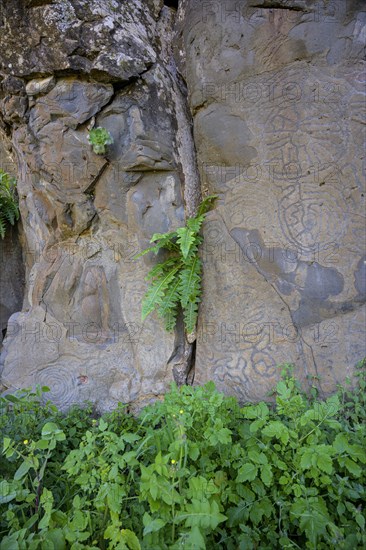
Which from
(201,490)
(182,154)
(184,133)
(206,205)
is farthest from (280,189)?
(201,490)

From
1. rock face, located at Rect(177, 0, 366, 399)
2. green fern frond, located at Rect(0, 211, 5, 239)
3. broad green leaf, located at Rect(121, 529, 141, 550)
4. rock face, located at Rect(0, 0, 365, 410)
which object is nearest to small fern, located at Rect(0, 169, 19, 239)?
green fern frond, located at Rect(0, 211, 5, 239)

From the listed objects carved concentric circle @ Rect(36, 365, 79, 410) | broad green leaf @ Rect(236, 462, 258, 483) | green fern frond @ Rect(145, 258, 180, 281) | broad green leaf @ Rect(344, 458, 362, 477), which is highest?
green fern frond @ Rect(145, 258, 180, 281)

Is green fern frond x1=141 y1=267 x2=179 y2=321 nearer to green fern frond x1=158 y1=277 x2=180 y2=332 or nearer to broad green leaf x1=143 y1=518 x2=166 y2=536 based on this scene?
green fern frond x1=158 y1=277 x2=180 y2=332

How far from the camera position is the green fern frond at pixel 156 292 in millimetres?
3496

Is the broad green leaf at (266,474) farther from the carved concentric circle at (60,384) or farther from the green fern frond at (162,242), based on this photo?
the carved concentric circle at (60,384)

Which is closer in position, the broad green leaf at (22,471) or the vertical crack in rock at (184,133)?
the broad green leaf at (22,471)

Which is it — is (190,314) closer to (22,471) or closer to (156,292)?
(156,292)

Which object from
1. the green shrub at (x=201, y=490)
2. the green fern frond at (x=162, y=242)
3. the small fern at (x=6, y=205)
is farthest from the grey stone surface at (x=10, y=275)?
the green shrub at (x=201, y=490)

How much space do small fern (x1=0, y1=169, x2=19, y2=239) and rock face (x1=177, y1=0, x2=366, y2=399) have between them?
8.06 feet

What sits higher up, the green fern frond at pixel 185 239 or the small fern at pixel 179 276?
the green fern frond at pixel 185 239

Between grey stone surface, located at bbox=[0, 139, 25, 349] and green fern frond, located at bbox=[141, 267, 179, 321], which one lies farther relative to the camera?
grey stone surface, located at bbox=[0, 139, 25, 349]

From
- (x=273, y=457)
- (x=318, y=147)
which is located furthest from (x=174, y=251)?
(x=273, y=457)

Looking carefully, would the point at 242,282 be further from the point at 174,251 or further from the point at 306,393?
the point at 306,393

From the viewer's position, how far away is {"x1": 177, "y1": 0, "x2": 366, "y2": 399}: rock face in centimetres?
331
